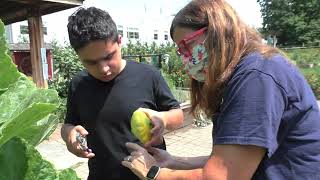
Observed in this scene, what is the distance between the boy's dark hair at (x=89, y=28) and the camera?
7.22 feet

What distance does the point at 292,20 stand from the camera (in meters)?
58.5

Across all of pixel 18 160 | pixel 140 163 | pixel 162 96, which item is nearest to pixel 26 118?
pixel 18 160

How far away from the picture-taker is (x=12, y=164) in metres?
0.71

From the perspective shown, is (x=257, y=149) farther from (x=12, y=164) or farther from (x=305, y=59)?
(x=305, y=59)

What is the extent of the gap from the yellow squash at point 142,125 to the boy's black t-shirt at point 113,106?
257mm

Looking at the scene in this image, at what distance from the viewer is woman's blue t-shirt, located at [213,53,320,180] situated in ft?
4.64

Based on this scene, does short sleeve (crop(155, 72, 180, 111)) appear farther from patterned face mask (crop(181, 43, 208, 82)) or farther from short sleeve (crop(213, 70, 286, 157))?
short sleeve (crop(213, 70, 286, 157))

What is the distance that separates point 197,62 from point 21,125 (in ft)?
3.97

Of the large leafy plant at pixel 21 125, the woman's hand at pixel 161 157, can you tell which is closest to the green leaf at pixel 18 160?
the large leafy plant at pixel 21 125

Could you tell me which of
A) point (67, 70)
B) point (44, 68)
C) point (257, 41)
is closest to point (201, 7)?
point (257, 41)

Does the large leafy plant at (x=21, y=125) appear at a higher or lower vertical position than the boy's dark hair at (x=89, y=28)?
lower

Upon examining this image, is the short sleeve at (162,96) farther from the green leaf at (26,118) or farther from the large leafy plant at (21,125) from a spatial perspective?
the green leaf at (26,118)

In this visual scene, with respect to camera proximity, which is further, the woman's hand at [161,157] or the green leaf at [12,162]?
the woman's hand at [161,157]

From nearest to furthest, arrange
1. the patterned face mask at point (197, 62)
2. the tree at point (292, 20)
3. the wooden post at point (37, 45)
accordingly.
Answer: the patterned face mask at point (197, 62), the wooden post at point (37, 45), the tree at point (292, 20)
